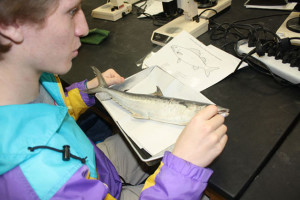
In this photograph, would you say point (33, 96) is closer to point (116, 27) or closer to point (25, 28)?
point (25, 28)

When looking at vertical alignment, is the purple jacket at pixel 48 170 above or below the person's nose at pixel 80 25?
below

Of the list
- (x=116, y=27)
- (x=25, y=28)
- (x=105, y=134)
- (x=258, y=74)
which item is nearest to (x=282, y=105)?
(x=258, y=74)

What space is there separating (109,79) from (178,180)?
55 cm

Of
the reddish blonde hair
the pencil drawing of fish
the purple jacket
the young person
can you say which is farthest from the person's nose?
the pencil drawing of fish

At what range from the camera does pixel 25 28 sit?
1.88ft

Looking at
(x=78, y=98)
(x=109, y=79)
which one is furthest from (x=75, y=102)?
(x=109, y=79)

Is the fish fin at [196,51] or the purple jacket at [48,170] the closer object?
the purple jacket at [48,170]

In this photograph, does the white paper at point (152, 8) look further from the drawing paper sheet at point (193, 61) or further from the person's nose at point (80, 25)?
the person's nose at point (80, 25)

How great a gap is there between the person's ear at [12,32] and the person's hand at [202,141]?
498 millimetres

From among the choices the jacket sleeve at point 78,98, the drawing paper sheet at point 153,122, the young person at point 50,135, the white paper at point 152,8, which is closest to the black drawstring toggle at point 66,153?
the young person at point 50,135

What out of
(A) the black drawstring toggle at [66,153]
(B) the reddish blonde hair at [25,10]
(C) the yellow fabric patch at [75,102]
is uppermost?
(B) the reddish blonde hair at [25,10]

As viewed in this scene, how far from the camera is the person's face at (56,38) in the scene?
0.59 meters

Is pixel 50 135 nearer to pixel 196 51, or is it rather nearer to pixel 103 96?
pixel 103 96

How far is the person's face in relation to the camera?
59cm
